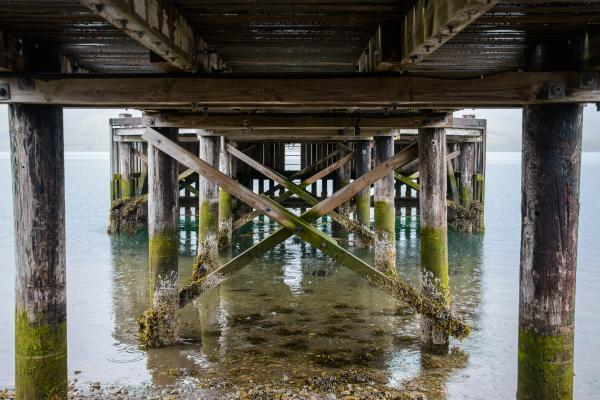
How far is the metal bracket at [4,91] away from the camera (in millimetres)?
4285

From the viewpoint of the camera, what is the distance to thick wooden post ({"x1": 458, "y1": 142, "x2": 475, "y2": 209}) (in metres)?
15.9

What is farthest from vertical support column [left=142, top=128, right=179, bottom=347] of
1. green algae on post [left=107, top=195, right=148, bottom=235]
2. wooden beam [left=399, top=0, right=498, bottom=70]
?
green algae on post [left=107, top=195, right=148, bottom=235]

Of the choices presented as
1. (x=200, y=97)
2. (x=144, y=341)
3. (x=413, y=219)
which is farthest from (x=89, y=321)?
(x=413, y=219)

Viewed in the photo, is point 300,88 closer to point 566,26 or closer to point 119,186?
point 566,26

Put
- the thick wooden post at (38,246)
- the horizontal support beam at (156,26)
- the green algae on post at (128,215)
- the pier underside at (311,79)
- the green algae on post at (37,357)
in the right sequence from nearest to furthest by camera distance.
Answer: the horizontal support beam at (156,26) < the pier underside at (311,79) < the thick wooden post at (38,246) < the green algae on post at (37,357) < the green algae on post at (128,215)

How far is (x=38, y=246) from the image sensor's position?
4.52m

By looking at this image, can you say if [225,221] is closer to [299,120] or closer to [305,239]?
[299,120]

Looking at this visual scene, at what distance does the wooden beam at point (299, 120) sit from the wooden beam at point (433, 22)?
296 cm

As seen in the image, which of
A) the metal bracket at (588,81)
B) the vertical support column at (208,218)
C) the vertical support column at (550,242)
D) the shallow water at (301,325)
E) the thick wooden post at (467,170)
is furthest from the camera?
the thick wooden post at (467,170)

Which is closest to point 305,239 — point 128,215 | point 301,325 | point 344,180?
point 301,325

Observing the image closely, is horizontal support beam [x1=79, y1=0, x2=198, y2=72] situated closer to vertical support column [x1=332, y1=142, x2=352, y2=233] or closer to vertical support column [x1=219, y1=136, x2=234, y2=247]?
vertical support column [x1=219, y1=136, x2=234, y2=247]

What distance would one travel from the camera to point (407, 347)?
7.16m

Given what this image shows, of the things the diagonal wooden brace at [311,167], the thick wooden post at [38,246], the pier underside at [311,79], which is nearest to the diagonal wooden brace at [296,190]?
the diagonal wooden brace at [311,167]

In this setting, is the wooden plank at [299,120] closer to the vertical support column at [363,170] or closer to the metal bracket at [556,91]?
the metal bracket at [556,91]
